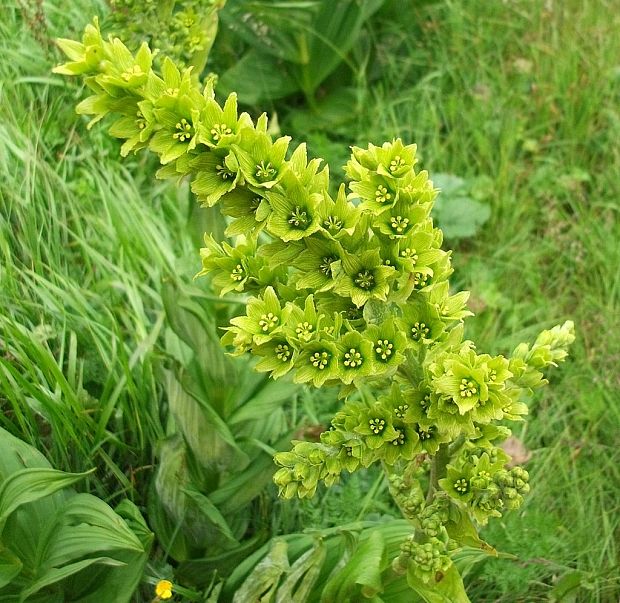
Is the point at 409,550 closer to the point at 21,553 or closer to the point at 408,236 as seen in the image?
the point at 408,236

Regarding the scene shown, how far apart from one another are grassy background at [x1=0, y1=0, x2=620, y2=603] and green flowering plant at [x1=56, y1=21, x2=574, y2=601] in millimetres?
848

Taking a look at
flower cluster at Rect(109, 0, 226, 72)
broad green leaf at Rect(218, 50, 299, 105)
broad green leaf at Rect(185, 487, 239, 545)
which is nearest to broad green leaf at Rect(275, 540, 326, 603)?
broad green leaf at Rect(185, 487, 239, 545)

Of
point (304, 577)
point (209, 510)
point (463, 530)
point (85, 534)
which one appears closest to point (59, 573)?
point (85, 534)

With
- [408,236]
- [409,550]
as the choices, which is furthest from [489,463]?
[408,236]

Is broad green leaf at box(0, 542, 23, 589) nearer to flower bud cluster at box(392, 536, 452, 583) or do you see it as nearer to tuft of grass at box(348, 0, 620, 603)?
flower bud cluster at box(392, 536, 452, 583)

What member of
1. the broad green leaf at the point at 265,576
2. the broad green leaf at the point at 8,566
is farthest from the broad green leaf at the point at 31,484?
the broad green leaf at the point at 265,576

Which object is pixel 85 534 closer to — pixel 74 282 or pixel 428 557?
pixel 428 557

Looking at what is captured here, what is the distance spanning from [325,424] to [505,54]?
259 cm

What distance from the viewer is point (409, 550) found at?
2.25 metres

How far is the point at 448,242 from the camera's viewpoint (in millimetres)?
4188

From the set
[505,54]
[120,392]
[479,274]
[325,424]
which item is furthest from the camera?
[505,54]

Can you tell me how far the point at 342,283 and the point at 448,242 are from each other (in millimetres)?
2337

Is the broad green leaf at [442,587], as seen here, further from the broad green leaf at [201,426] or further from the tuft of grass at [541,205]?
the broad green leaf at [201,426]

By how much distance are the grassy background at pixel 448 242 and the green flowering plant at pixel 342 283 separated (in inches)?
33.4
